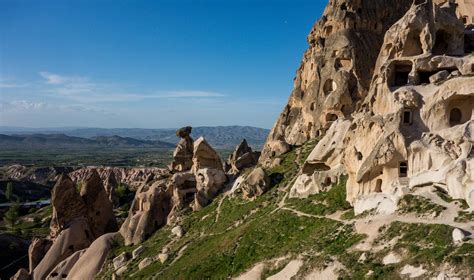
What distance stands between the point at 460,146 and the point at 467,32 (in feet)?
54.4

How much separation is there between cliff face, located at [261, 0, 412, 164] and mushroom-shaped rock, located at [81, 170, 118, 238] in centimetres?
2355

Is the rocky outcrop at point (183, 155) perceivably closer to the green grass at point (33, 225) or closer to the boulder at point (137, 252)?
the boulder at point (137, 252)

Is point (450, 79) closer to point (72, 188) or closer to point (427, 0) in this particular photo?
point (427, 0)

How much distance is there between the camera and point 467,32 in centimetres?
3650

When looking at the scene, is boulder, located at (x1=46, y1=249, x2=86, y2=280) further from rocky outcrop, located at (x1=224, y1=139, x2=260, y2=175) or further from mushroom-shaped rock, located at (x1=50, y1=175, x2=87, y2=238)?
rocky outcrop, located at (x1=224, y1=139, x2=260, y2=175)

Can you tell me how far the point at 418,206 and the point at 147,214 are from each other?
31.9 meters

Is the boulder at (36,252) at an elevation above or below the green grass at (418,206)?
below

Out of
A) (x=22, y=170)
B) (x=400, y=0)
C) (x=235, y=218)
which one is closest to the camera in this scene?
(x=235, y=218)

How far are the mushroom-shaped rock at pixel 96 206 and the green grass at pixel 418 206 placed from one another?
42.2 meters

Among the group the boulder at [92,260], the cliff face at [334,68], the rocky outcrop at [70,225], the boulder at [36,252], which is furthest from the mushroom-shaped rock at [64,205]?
the cliff face at [334,68]

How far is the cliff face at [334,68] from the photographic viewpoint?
168ft

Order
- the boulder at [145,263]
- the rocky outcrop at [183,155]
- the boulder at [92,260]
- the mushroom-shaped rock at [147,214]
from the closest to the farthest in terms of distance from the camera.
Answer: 1. the boulder at [145,263]
2. the boulder at [92,260]
3. the mushroom-shaped rock at [147,214]
4. the rocky outcrop at [183,155]

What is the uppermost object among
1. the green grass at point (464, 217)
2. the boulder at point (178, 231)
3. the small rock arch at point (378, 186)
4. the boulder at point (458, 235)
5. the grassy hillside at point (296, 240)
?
the small rock arch at point (378, 186)

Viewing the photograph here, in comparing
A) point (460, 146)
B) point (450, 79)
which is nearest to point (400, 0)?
point (450, 79)
